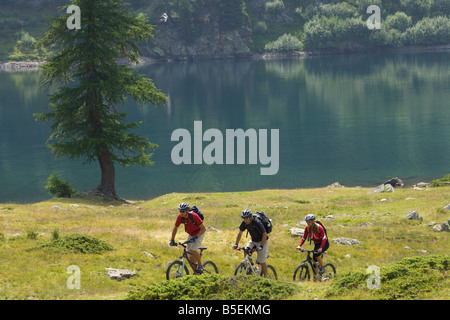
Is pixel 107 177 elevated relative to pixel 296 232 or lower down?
elevated

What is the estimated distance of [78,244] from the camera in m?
24.2

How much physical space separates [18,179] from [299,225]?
50548mm

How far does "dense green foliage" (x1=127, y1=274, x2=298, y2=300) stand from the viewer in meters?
16.1

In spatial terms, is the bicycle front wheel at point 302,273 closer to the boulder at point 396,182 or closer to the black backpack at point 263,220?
the black backpack at point 263,220

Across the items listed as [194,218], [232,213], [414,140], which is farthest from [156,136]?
[194,218]

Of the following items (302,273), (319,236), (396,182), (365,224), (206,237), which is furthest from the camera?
(396,182)

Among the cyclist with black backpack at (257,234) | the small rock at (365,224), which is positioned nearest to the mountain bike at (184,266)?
the cyclist with black backpack at (257,234)

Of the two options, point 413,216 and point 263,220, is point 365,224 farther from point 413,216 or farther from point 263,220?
point 263,220


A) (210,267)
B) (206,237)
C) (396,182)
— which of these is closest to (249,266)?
(210,267)

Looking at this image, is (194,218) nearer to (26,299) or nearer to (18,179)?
(26,299)

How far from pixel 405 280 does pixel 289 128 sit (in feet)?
285

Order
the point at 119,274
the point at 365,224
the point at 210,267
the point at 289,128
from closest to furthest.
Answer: the point at 210,267 < the point at 119,274 < the point at 365,224 < the point at 289,128

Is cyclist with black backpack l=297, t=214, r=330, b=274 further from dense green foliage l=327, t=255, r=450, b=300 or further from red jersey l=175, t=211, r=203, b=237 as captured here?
red jersey l=175, t=211, r=203, b=237
